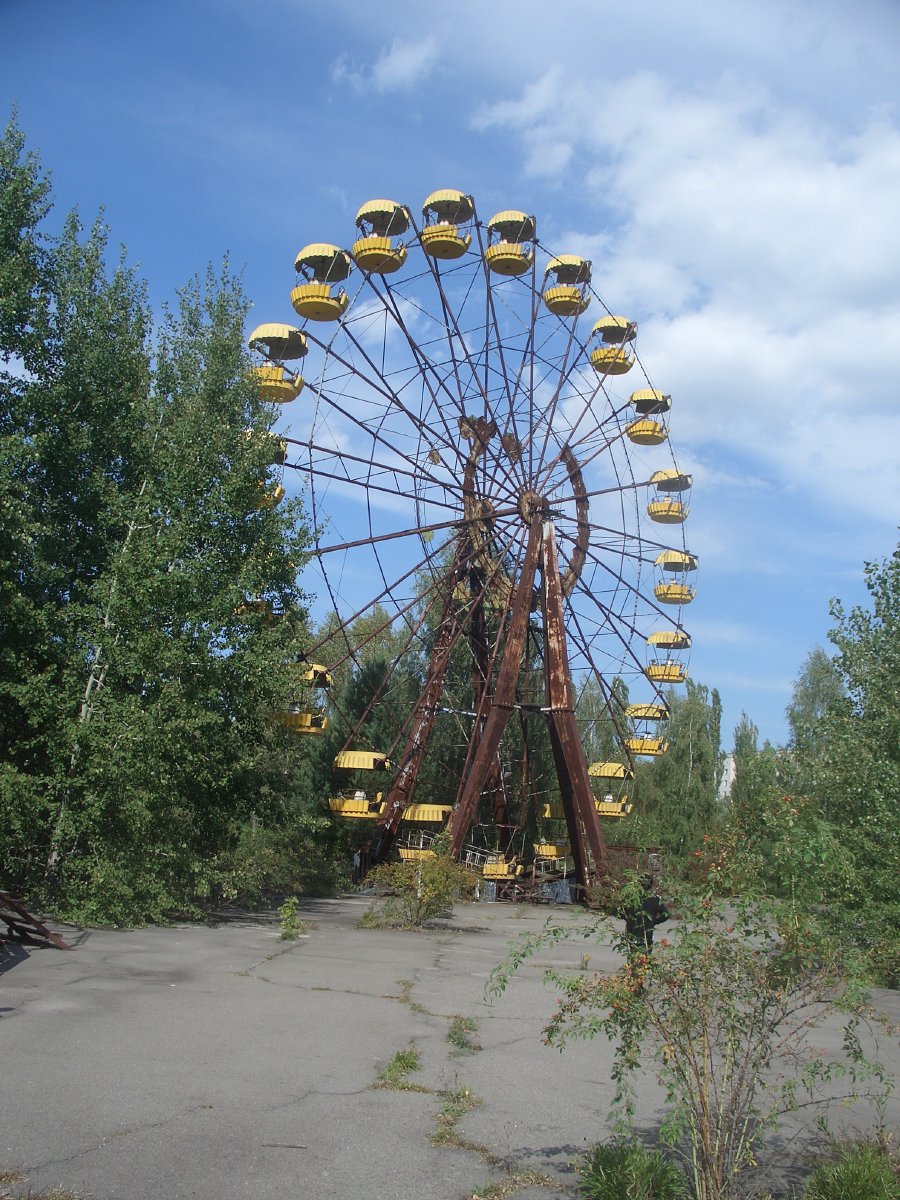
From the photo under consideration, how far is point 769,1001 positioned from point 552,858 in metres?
26.3

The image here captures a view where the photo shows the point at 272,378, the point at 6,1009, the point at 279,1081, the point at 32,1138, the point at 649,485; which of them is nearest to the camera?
the point at 32,1138

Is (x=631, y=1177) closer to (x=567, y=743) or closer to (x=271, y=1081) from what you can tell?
(x=271, y=1081)

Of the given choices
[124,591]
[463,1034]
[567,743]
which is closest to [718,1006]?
[463,1034]

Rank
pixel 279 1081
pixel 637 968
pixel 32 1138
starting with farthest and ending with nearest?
pixel 279 1081, pixel 32 1138, pixel 637 968

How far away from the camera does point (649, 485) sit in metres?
29.4

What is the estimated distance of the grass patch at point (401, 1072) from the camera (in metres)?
6.70

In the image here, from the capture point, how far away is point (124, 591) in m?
14.7

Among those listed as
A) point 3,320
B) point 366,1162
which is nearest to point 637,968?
point 366,1162

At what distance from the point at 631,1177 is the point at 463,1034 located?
436cm

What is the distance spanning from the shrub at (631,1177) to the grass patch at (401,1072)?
6.94 feet

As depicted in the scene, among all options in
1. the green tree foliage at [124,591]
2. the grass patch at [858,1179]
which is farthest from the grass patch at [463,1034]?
the green tree foliage at [124,591]

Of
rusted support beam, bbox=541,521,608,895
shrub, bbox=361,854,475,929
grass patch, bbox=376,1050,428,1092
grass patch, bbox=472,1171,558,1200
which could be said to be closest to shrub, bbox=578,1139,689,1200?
grass patch, bbox=472,1171,558,1200

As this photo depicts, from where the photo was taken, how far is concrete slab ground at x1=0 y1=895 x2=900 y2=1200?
4879 mm

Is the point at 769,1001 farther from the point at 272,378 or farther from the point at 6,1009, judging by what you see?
the point at 272,378
